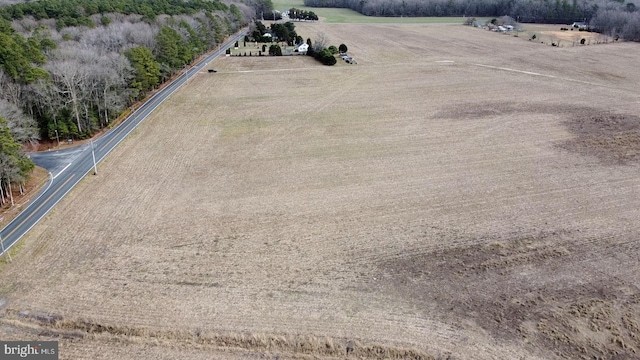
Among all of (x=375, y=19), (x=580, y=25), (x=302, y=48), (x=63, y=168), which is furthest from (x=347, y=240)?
(x=580, y=25)

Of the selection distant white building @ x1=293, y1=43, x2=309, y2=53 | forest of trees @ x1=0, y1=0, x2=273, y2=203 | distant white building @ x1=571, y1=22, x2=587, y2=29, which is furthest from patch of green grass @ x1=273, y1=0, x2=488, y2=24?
forest of trees @ x1=0, y1=0, x2=273, y2=203

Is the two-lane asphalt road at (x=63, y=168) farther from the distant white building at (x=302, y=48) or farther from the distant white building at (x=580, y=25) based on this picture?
the distant white building at (x=580, y=25)

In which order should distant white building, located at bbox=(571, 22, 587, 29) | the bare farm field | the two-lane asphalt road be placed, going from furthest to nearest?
distant white building, located at bbox=(571, 22, 587, 29)
the two-lane asphalt road
the bare farm field

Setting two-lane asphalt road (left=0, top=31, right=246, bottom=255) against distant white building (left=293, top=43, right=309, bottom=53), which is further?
distant white building (left=293, top=43, right=309, bottom=53)

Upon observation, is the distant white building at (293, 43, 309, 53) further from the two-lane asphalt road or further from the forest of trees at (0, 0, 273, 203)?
the two-lane asphalt road

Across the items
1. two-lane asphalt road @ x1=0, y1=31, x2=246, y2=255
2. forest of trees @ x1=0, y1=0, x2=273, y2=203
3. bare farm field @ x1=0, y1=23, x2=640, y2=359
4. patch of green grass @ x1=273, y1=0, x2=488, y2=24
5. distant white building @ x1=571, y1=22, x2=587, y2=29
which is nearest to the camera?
bare farm field @ x1=0, y1=23, x2=640, y2=359

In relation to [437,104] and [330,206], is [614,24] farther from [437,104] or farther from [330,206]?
[330,206]
